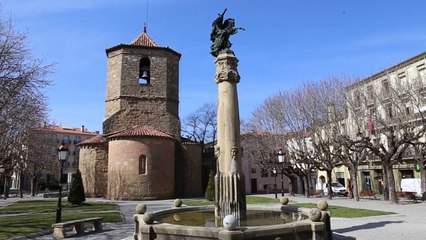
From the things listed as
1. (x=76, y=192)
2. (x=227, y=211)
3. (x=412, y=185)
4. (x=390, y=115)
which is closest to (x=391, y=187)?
(x=390, y=115)

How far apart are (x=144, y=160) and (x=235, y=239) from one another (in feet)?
87.1

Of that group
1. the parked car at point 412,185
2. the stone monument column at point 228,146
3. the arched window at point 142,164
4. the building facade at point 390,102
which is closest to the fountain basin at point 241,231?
the stone monument column at point 228,146

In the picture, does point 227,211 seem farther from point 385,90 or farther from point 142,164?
point 142,164

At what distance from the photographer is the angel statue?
11234mm

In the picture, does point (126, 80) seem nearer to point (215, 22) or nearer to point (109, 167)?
point (109, 167)

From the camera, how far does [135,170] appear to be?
3170 cm

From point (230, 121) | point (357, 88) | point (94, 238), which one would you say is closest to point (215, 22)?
point (230, 121)

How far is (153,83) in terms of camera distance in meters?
37.5

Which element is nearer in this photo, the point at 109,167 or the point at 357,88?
the point at 357,88

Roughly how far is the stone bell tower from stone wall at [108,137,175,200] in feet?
15.0

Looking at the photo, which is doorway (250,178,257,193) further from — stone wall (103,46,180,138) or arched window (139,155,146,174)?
arched window (139,155,146,174)

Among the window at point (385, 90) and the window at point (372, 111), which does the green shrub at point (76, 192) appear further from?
the window at point (385, 90)

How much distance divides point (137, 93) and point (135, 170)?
29.9ft

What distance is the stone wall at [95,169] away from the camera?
3409cm
